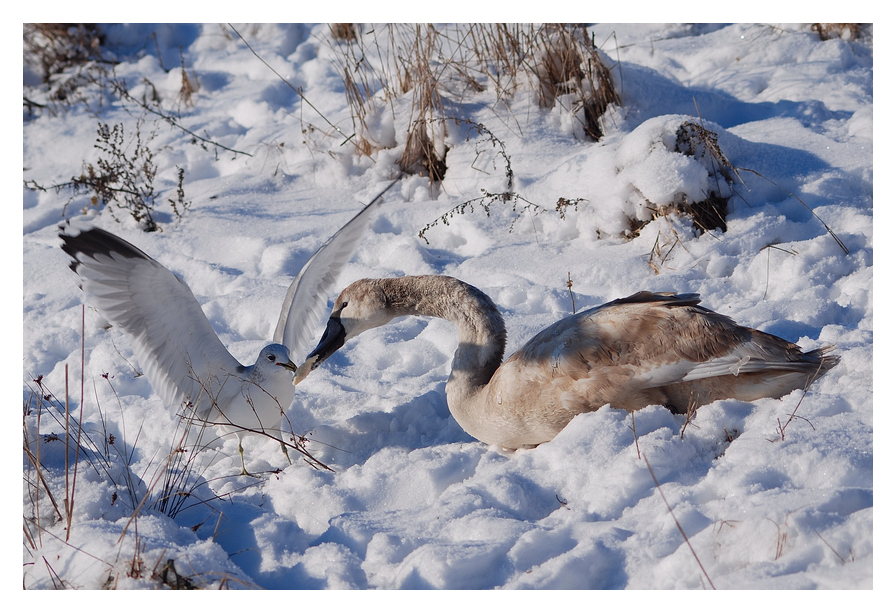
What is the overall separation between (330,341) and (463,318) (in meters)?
0.63

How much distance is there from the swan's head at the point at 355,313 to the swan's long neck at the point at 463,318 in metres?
0.04

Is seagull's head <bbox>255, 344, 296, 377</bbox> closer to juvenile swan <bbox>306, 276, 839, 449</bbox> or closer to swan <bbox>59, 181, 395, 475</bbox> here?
swan <bbox>59, 181, 395, 475</bbox>

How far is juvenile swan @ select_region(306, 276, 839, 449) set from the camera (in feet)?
9.13

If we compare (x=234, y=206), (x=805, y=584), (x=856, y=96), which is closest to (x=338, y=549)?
(x=805, y=584)

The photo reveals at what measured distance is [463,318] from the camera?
334 cm

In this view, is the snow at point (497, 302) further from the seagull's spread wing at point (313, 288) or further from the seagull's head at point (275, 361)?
the seagull's head at point (275, 361)

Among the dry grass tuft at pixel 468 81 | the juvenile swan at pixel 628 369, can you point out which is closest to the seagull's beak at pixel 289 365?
the juvenile swan at pixel 628 369

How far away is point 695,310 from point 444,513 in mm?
1283

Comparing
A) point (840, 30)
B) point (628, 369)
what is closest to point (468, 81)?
point (840, 30)

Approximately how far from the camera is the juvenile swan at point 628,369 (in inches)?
110

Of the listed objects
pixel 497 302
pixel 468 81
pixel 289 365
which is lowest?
pixel 497 302

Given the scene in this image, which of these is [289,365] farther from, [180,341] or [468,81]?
[468,81]

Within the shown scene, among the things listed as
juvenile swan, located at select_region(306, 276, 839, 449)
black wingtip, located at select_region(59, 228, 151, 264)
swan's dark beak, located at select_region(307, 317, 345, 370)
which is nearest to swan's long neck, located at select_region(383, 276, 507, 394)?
juvenile swan, located at select_region(306, 276, 839, 449)

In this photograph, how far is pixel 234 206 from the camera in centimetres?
557
